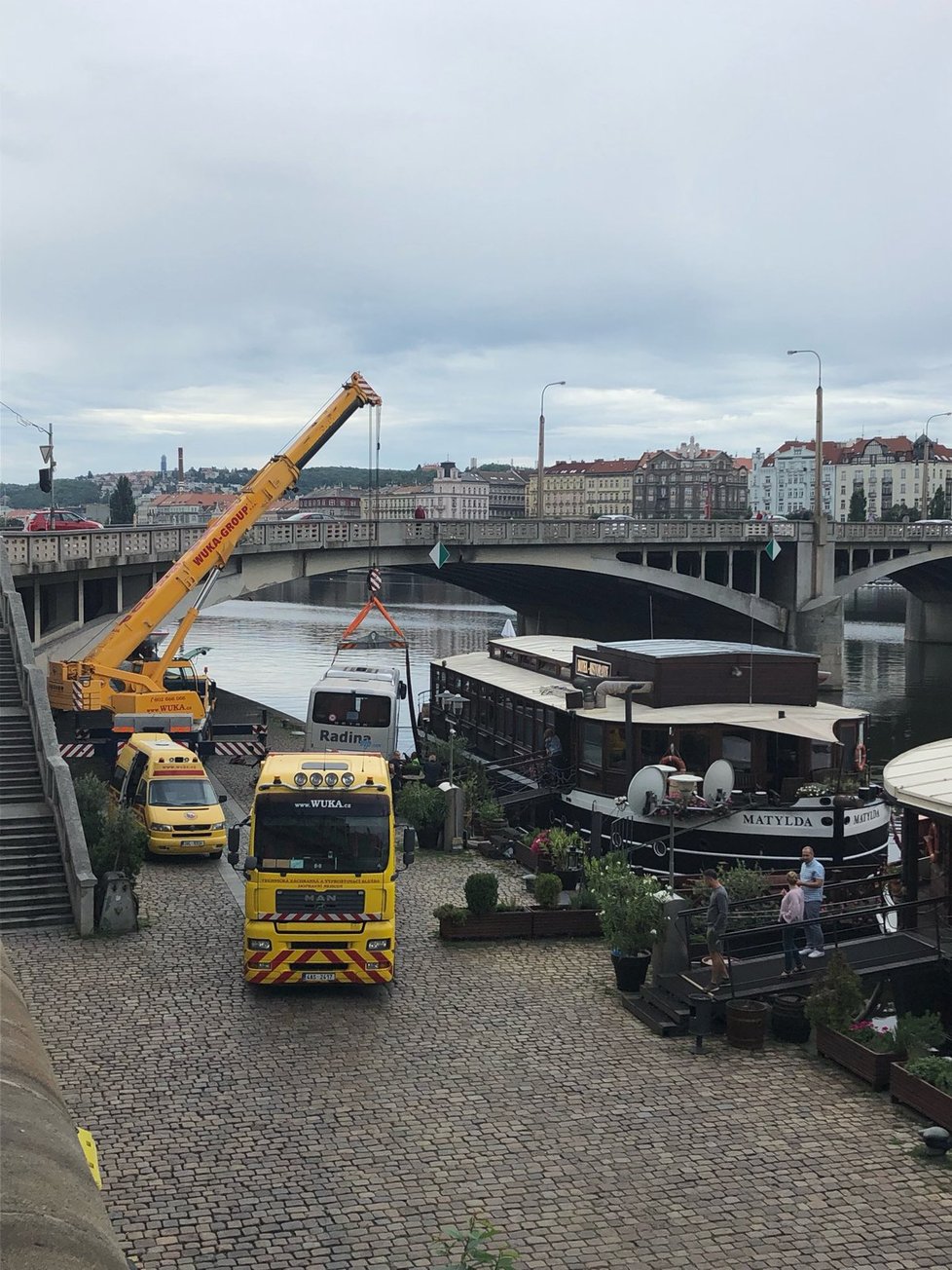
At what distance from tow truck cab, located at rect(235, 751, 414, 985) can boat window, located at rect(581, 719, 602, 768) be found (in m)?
11.5

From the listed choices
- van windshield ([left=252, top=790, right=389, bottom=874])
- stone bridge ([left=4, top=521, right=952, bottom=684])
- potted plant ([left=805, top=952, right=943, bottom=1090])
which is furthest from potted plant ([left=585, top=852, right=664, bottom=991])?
stone bridge ([left=4, top=521, right=952, bottom=684])

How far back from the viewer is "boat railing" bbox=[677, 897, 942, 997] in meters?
18.8

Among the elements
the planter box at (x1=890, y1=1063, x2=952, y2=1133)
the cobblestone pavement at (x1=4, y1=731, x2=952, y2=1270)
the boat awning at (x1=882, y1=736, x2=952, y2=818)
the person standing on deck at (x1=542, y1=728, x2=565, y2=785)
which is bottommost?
the cobblestone pavement at (x1=4, y1=731, x2=952, y2=1270)

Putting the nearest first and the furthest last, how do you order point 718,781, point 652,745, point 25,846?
point 25,846, point 718,781, point 652,745

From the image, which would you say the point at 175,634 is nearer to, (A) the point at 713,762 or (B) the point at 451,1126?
(A) the point at 713,762

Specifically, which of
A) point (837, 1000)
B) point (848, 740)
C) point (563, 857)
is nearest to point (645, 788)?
point (563, 857)

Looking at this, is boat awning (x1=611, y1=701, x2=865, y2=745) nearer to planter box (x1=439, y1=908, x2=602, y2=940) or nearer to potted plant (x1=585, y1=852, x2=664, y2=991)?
planter box (x1=439, y1=908, x2=602, y2=940)

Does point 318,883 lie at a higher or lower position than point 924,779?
lower

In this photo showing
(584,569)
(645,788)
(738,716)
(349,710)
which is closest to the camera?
(645,788)

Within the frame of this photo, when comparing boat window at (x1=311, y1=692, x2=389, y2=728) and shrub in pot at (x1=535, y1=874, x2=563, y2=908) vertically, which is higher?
boat window at (x1=311, y1=692, x2=389, y2=728)

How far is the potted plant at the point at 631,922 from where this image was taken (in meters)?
18.5

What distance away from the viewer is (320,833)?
741 inches

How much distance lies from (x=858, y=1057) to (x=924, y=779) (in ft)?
16.3

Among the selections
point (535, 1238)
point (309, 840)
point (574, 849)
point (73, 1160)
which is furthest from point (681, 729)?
point (73, 1160)
